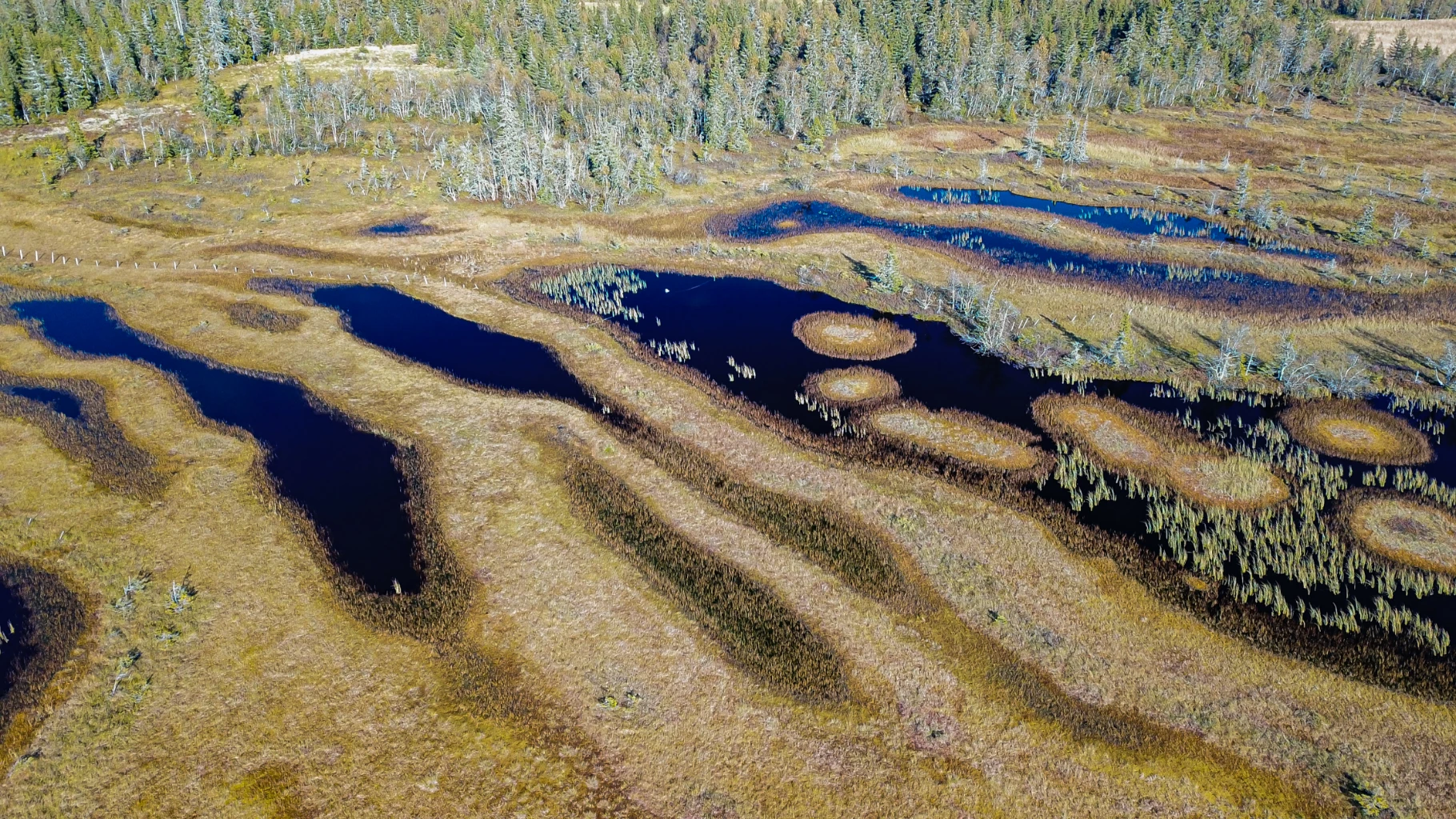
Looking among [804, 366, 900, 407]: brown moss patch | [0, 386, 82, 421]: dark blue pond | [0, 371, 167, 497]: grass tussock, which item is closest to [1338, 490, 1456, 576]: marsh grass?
[804, 366, 900, 407]: brown moss patch

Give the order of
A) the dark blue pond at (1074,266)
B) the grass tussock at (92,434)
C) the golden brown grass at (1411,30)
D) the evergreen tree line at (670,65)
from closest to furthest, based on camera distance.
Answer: the grass tussock at (92,434)
the dark blue pond at (1074,266)
the evergreen tree line at (670,65)
the golden brown grass at (1411,30)

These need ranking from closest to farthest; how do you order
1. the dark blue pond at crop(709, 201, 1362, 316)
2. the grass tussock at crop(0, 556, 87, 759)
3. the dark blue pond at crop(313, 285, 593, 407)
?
→ the grass tussock at crop(0, 556, 87, 759)
the dark blue pond at crop(313, 285, 593, 407)
the dark blue pond at crop(709, 201, 1362, 316)

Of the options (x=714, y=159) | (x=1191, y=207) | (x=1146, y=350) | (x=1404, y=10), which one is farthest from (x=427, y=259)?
(x=1404, y=10)

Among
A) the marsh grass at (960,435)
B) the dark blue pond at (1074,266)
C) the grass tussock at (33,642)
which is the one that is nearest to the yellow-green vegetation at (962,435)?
the marsh grass at (960,435)

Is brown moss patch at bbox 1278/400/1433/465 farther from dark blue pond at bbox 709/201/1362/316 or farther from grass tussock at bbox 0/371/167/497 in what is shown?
grass tussock at bbox 0/371/167/497

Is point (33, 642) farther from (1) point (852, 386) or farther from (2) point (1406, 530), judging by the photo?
(2) point (1406, 530)

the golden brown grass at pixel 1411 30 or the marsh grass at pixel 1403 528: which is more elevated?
the golden brown grass at pixel 1411 30

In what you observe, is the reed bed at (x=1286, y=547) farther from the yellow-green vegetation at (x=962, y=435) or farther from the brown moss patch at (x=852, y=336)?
the brown moss patch at (x=852, y=336)
